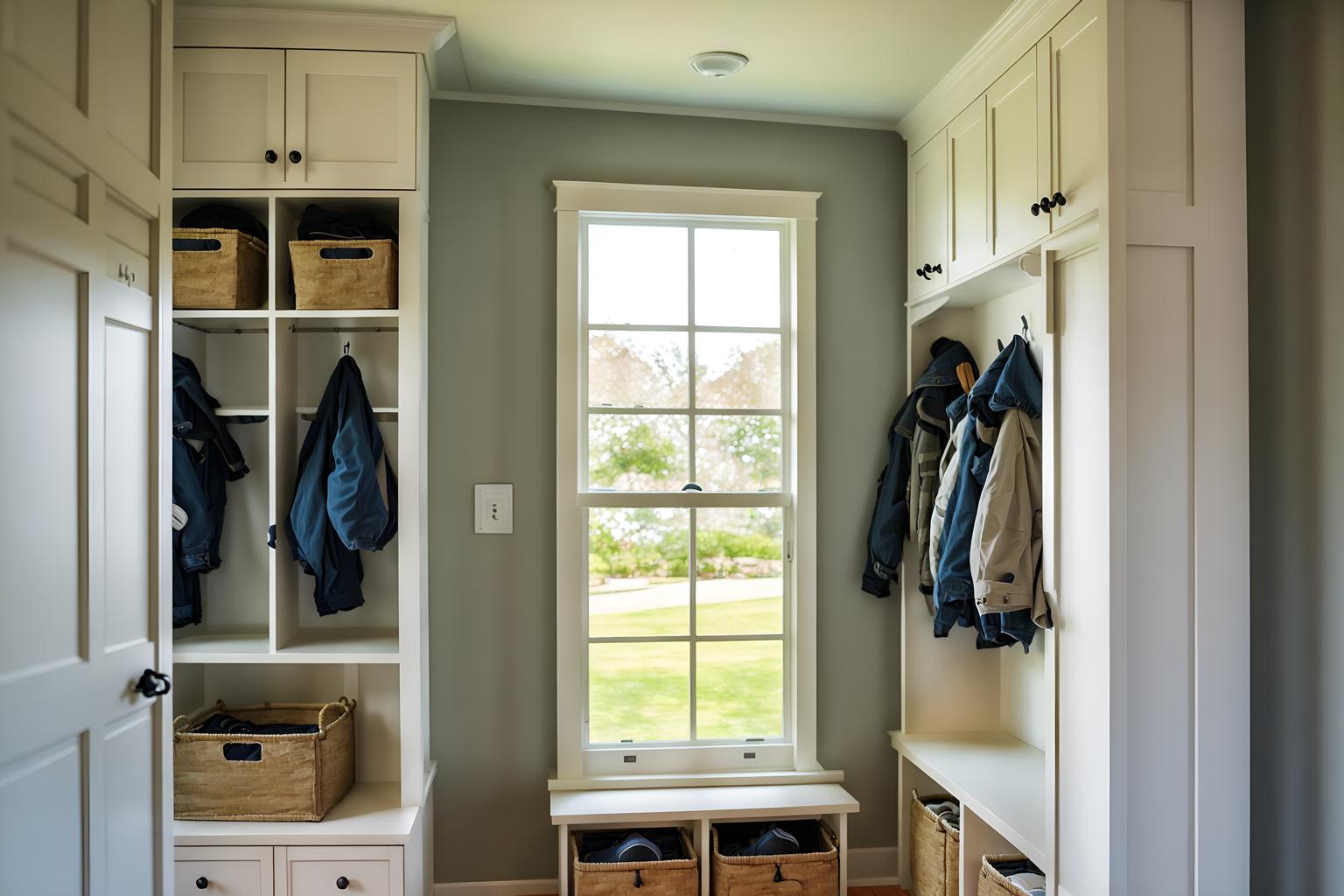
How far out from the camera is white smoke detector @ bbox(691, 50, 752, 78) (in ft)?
8.90

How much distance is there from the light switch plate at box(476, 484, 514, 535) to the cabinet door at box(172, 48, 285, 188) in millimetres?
1117

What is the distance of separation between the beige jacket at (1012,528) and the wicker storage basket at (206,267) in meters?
2.16

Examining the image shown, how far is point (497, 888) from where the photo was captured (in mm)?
3043

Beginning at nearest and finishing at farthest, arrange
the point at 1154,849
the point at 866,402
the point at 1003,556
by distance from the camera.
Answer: the point at 1154,849 → the point at 1003,556 → the point at 866,402

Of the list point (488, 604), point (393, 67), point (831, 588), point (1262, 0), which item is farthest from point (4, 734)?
point (1262, 0)

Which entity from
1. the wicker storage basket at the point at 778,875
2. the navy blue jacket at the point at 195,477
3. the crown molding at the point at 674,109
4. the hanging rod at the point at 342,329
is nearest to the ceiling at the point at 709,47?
the crown molding at the point at 674,109

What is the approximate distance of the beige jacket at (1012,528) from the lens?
2.34m

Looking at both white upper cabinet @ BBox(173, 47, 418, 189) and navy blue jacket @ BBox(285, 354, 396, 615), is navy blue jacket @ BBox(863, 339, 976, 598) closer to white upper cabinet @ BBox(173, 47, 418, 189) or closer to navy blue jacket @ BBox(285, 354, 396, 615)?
navy blue jacket @ BBox(285, 354, 396, 615)

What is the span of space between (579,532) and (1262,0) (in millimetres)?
2350

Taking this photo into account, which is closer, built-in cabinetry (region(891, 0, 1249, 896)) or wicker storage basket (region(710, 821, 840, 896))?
built-in cabinetry (region(891, 0, 1249, 896))

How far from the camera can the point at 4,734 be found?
1376mm

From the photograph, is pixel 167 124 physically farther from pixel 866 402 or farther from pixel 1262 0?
pixel 1262 0

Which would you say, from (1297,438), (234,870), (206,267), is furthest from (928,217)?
(234,870)

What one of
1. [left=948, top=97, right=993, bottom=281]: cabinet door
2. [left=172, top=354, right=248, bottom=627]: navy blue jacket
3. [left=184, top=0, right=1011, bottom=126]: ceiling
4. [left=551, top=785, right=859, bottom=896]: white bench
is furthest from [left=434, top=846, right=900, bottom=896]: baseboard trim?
[left=184, top=0, right=1011, bottom=126]: ceiling
